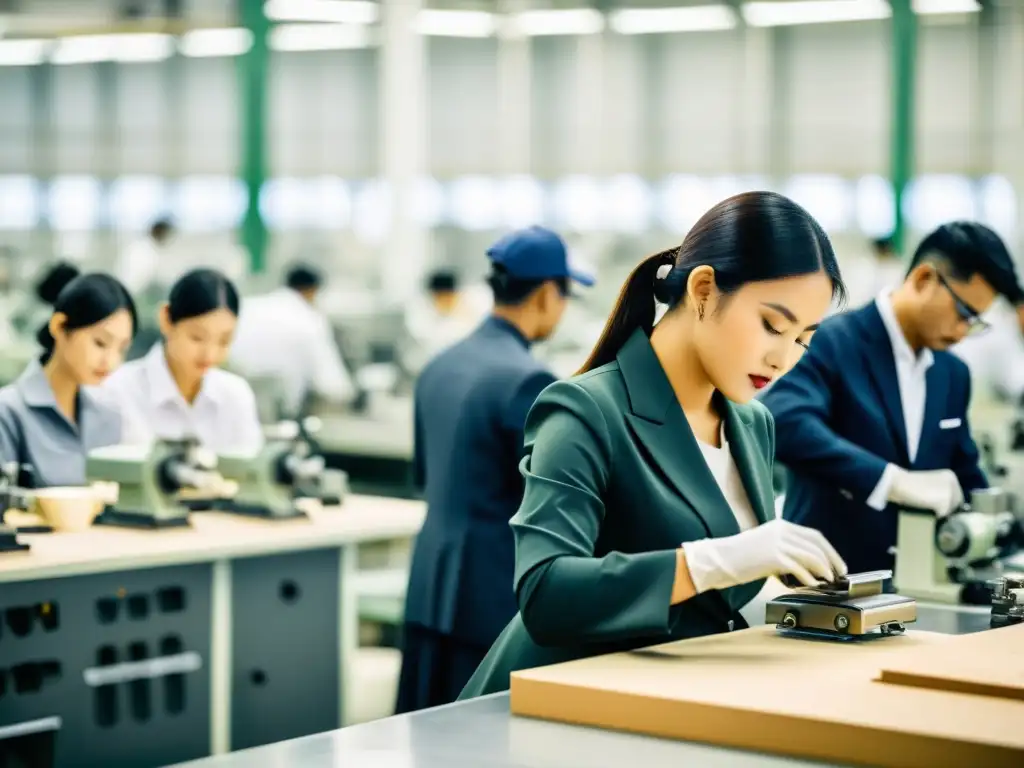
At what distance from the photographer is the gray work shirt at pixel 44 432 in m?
3.89

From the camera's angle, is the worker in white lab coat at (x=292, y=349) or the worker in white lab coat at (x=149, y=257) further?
the worker in white lab coat at (x=149, y=257)

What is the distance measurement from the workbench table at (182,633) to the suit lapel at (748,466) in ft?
6.02

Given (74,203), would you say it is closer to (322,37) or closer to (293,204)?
(293,204)

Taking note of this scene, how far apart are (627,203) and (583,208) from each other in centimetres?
55

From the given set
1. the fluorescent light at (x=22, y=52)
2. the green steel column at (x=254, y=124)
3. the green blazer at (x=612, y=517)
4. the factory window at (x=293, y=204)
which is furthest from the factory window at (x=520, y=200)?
the green blazer at (x=612, y=517)

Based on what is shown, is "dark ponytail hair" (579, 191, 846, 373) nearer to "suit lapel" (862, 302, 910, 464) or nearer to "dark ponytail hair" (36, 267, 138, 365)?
"suit lapel" (862, 302, 910, 464)

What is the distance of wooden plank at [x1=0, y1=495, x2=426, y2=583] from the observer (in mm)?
3281

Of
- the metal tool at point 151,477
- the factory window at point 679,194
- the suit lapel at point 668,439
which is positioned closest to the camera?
the suit lapel at point 668,439

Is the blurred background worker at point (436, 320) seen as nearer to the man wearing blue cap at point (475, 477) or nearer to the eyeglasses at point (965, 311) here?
the man wearing blue cap at point (475, 477)

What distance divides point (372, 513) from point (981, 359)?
15.5ft

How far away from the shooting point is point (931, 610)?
2.47 metres

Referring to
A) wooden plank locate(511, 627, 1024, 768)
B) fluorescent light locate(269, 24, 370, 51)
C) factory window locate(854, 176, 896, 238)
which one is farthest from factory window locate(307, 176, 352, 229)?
wooden plank locate(511, 627, 1024, 768)

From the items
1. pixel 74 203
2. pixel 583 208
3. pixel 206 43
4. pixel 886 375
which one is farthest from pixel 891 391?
pixel 74 203

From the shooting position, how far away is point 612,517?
6.06 feet
